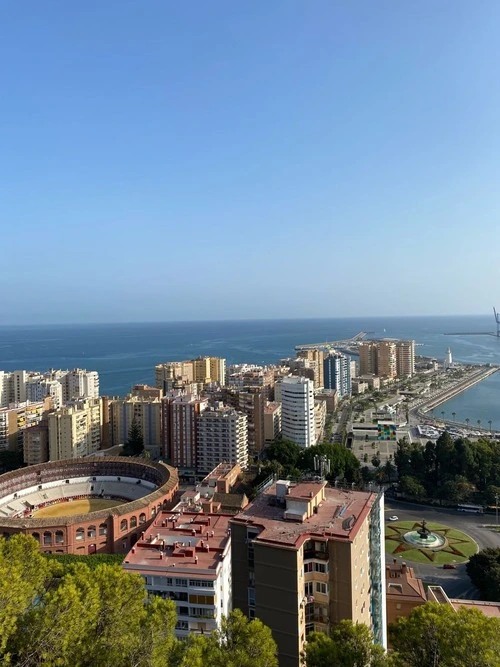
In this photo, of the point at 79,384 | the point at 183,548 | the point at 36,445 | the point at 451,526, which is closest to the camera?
the point at 183,548

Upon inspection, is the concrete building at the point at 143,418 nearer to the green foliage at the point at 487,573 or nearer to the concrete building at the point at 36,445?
the concrete building at the point at 36,445

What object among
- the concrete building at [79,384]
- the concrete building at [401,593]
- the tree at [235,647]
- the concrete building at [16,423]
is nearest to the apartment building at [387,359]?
the concrete building at [79,384]

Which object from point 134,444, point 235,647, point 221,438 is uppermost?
point 235,647

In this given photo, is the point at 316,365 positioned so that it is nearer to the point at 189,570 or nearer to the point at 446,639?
the point at 189,570

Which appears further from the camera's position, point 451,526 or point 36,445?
point 36,445

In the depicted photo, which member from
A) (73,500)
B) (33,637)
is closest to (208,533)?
(33,637)

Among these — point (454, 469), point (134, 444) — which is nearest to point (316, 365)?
point (134, 444)

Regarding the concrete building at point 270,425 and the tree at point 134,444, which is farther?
the concrete building at point 270,425
